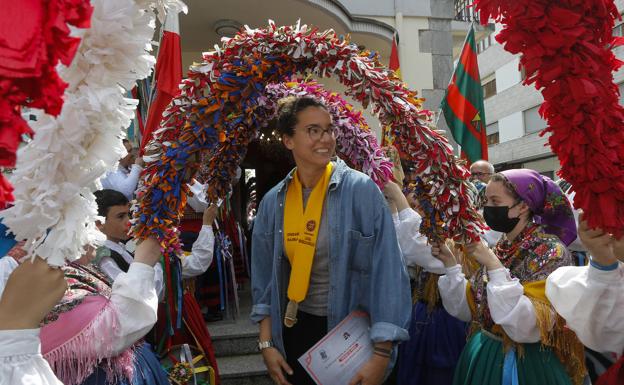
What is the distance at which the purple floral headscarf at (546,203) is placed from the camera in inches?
108

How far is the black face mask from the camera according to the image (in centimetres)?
275

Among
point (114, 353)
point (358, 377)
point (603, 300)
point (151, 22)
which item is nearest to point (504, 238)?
point (603, 300)

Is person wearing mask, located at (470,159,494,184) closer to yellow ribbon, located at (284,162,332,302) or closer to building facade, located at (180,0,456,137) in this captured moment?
building facade, located at (180,0,456,137)

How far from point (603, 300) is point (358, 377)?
3.47 ft

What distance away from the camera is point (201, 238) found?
380 cm

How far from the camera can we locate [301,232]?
8.14 ft

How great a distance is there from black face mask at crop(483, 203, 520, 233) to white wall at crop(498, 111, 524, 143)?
2611 centimetres

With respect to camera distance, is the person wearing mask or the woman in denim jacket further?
the person wearing mask

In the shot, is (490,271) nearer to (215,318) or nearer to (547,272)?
(547,272)

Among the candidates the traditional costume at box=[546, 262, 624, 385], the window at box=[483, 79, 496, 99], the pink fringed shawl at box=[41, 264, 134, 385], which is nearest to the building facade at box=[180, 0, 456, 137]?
the traditional costume at box=[546, 262, 624, 385]

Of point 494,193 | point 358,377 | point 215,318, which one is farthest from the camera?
point 215,318

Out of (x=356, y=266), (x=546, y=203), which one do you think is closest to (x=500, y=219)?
(x=546, y=203)

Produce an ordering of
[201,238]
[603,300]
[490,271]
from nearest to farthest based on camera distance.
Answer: [603,300] → [490,271] → [201,238]

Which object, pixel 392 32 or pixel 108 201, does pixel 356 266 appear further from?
pixel 392 32
